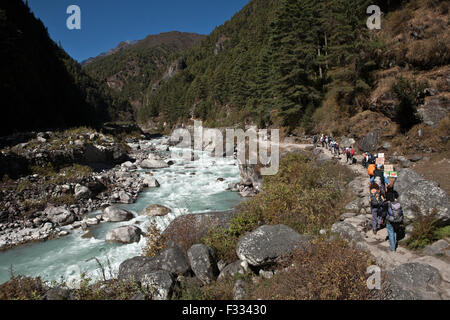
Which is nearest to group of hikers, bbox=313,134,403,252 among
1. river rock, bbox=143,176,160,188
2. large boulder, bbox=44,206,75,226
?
large boulder, bbox=44,206,75,226

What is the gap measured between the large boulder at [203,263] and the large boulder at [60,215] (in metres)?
10.1

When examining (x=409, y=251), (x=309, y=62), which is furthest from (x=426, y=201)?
(x=309, y=62)

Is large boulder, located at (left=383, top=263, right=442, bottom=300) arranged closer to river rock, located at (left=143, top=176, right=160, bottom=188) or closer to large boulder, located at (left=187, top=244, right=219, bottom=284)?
large boulder, located at (left=187, top=244, right=219, bottom=284)

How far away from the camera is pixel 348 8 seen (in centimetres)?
1853

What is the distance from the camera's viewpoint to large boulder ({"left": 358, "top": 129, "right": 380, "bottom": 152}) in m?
14.5

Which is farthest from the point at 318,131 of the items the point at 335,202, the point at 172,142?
the point at 172,142

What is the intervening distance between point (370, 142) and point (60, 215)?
65.8 feet

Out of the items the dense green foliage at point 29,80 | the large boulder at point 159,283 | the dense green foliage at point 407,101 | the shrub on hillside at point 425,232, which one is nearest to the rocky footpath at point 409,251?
the shrub on hillside at point 425,232

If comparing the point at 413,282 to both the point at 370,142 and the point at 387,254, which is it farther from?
the point at 370,142

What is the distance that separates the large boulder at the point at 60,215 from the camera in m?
12.2

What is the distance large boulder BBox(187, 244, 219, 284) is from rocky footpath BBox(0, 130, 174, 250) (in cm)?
839

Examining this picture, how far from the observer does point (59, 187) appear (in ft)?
49.2

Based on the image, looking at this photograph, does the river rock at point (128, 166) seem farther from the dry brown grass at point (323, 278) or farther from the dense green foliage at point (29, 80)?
the dry brown grass at point (323, 278)
